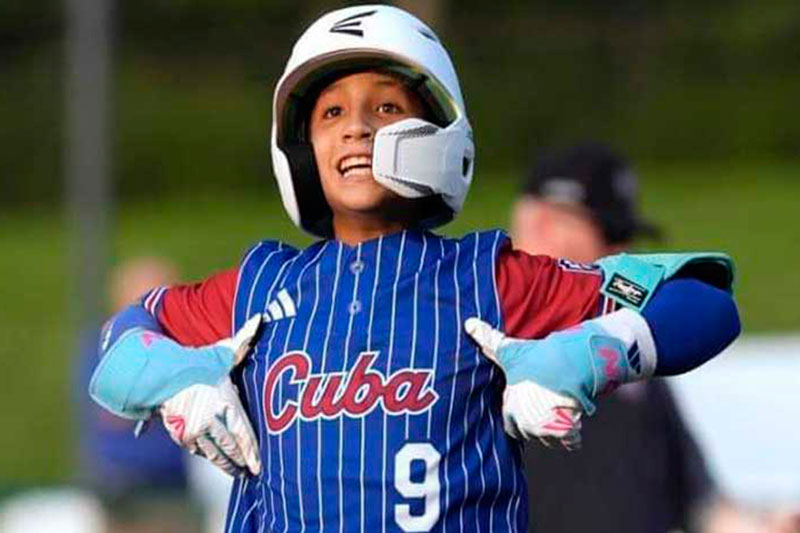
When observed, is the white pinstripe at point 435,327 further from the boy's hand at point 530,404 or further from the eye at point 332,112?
the eye at point 332,112

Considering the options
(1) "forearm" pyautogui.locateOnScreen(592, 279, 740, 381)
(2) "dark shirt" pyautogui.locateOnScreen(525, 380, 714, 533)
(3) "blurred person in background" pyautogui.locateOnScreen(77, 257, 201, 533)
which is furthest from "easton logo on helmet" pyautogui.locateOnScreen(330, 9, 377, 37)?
(3) "blurred person in background" pyautogui.locateOnScreen(77, 257, 201, 533)

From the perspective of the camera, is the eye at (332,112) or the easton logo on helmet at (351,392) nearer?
the easton logo on helmet at (351,392)

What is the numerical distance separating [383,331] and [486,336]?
0.17 meters

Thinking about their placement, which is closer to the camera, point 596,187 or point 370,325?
point 370,325

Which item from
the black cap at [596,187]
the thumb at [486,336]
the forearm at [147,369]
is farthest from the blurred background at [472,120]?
the thumb at [486,336]

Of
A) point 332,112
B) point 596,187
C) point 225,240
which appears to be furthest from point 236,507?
Result: point 225,240

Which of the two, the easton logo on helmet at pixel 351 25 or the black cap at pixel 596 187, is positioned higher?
the black cap at pixel 596 187

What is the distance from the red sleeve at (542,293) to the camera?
3920 mm

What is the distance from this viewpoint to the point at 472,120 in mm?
18703

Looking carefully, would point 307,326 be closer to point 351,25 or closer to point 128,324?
point 128,324

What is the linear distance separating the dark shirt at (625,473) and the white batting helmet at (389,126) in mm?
1471

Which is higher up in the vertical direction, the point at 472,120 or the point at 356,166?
the point at 472,120

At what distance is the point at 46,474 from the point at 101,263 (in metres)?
2.06

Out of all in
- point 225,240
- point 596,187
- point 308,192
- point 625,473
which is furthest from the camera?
point 225,240
